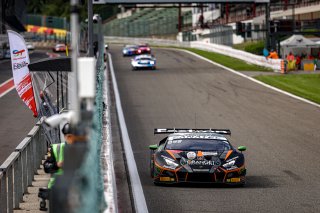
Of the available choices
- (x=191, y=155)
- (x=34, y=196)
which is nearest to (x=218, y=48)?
(x=191, y=155)

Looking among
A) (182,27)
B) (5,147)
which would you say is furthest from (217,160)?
(182,27)

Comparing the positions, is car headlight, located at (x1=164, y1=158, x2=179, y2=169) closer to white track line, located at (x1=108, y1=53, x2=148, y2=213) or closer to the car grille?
the car grille

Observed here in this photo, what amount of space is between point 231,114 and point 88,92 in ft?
86.2

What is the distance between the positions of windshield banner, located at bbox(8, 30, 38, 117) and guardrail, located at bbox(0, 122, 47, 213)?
130cm

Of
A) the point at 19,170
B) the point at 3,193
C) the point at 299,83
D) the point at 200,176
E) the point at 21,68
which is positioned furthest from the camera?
the point at 299,83

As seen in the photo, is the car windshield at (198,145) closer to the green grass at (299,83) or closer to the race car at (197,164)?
the race car at (197,164)

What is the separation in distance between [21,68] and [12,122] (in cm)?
1226

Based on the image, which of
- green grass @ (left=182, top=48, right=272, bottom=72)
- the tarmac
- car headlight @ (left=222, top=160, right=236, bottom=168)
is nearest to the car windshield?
car headlight @ (left=222, top=160, right=236, bottom=168)

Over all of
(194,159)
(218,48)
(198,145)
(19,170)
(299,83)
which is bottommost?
(299,83)

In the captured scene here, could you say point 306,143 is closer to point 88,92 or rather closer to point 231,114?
point 231,114

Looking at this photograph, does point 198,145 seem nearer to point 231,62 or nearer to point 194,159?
point 194,159

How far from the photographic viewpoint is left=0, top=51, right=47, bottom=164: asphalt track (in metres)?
24.8

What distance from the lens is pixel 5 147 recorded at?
24359 mm

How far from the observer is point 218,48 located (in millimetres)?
74812
